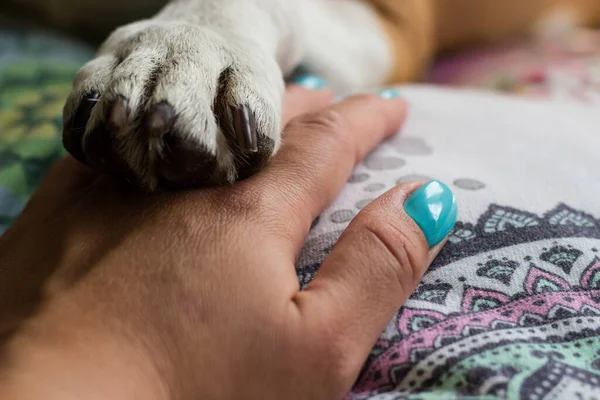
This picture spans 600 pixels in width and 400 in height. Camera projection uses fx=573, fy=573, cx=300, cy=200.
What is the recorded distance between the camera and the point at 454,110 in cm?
96

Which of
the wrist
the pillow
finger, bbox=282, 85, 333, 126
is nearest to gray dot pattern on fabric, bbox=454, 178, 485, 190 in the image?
the pillow

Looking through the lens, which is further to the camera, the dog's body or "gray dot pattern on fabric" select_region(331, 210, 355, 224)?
"gray dot pattern on fabric" select_region(331, 210, 355, 224)

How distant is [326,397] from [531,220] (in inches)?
13.3

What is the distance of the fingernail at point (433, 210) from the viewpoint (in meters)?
0.58

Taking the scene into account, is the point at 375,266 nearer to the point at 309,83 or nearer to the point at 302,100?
the point at 302,100

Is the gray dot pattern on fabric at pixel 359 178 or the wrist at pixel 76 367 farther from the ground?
the gray dot pattern on fabric at pixel 359 178

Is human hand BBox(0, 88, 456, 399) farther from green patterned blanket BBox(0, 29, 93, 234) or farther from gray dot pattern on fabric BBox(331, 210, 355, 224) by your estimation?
green patterned blanket BBox(0, 29, 93, 234)

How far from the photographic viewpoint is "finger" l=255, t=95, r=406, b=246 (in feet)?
2.00

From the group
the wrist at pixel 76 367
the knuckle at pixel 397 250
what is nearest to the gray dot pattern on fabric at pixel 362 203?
the knuckle at pixel 397 250

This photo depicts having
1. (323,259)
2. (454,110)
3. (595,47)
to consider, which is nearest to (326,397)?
(323,259)

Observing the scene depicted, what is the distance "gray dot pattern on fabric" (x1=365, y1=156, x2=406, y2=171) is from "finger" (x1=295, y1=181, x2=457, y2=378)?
0.16 metres

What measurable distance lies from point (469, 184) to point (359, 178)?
0.46 ft

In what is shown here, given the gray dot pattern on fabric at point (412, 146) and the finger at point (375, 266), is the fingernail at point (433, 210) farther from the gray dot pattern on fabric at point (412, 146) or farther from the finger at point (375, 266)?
the gray dot pattern on fabric at point (412, 146)

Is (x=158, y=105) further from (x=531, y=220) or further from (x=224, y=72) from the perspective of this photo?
(x=531, y=220)
